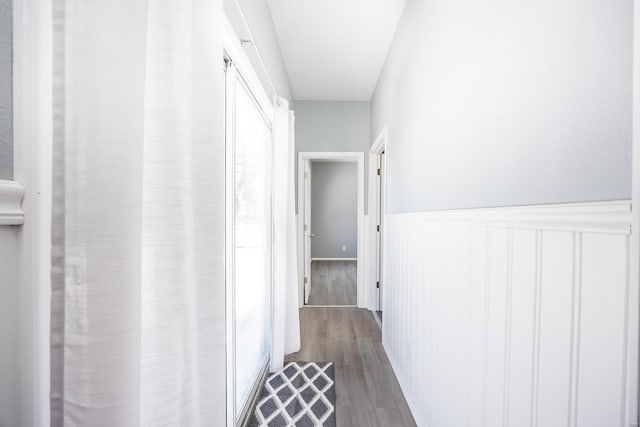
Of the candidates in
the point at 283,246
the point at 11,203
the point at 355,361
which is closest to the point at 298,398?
the point at 355,361

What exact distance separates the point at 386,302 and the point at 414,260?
0.88m

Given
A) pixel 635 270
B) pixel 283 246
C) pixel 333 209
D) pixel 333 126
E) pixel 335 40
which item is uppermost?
pixel 335 40

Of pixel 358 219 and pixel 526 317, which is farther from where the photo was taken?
pixel 358 219

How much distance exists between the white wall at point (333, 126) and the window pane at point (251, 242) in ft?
4.64

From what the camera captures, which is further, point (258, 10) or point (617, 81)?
point (258, 10)

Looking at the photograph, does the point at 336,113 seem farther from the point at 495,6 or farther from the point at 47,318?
the point at 47,318

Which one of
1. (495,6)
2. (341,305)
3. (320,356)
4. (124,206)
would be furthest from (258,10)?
(341,305)

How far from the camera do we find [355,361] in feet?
7.26

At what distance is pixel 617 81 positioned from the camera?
54cm

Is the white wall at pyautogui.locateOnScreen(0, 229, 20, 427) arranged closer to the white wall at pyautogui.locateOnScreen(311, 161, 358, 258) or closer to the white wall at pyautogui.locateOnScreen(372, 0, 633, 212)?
the white wall at pyautogui.locateOnScreen(372, 0, 633, 212)

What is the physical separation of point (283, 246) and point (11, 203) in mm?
1828

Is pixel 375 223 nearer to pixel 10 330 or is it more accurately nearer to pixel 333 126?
pixel 333 126

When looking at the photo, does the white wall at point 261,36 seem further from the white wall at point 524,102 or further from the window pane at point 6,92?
the white wall at point 524,102

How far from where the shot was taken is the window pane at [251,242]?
1551 millimetres
